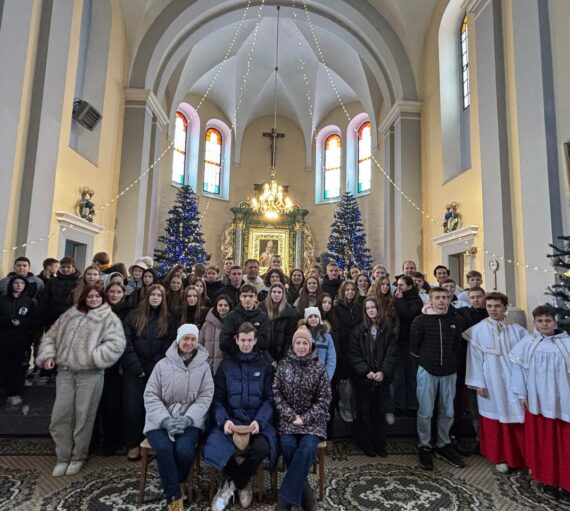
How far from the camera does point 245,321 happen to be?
374cm

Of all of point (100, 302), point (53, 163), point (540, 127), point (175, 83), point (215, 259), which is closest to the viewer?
point (100, 302)

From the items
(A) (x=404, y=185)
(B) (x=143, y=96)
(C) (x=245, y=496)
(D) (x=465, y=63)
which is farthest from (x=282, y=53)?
(C) (x=245, y=496)

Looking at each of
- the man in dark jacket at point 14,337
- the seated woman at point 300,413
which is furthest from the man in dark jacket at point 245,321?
the man in dark jacket at point 14,337

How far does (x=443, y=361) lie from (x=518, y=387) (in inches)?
25.2

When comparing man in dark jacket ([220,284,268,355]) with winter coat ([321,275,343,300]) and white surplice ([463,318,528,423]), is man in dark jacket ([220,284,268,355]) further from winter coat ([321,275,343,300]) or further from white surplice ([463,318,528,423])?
white surplice ([463,318,528,423])

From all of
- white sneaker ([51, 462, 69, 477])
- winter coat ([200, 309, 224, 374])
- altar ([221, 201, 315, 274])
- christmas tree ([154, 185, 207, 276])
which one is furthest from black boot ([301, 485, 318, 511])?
altar ([221, 201, 315, 274])

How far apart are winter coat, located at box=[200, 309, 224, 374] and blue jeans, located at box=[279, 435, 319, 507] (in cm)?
114

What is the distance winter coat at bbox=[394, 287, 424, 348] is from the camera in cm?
444

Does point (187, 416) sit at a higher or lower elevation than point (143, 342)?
lower

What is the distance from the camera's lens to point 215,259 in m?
15.8

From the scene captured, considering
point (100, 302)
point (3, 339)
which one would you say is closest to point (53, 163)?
point (3, 339)

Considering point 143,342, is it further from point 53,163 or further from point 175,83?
point 175,83

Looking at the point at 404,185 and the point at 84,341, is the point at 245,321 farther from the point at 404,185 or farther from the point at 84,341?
the point at 404,185

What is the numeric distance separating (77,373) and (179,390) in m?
1.06
